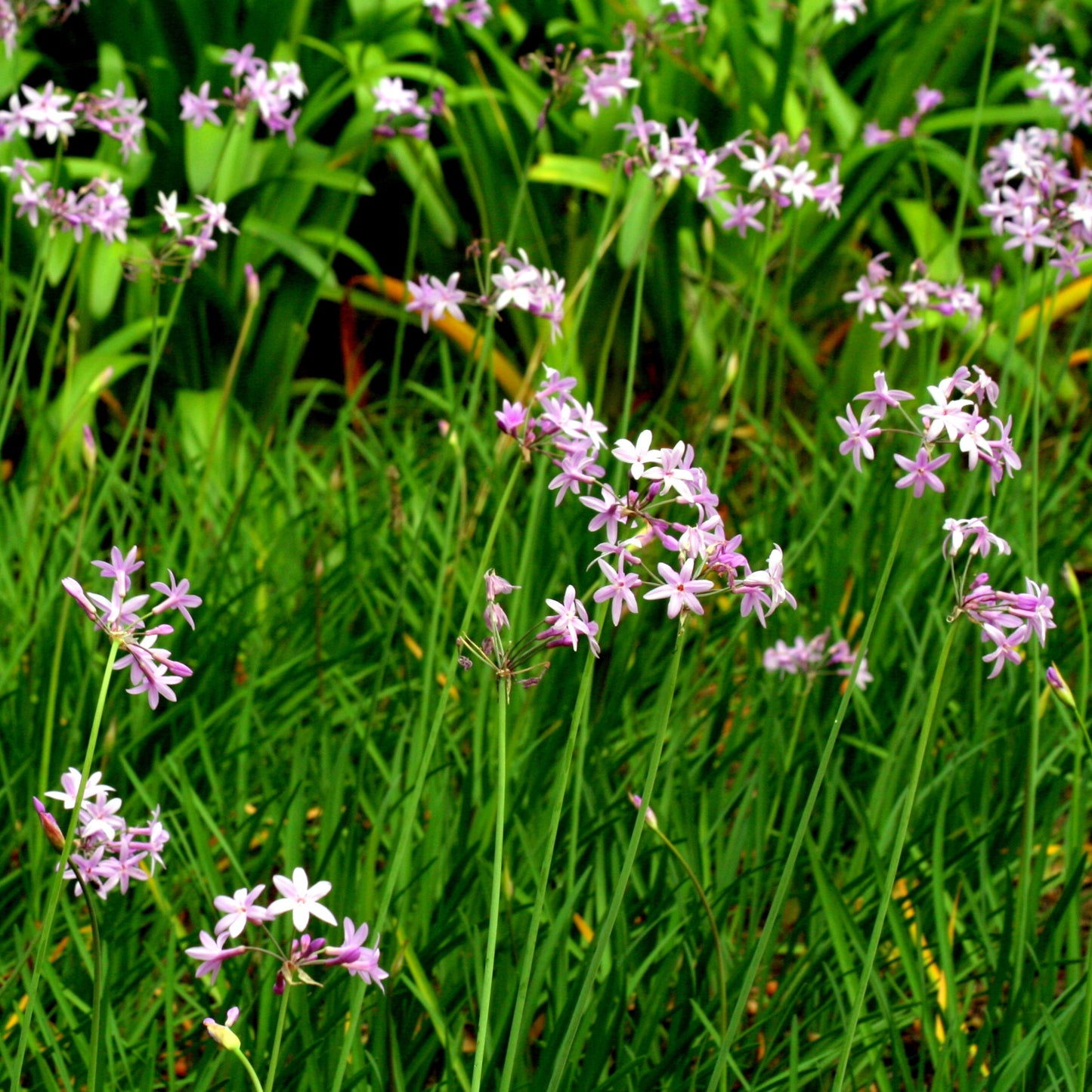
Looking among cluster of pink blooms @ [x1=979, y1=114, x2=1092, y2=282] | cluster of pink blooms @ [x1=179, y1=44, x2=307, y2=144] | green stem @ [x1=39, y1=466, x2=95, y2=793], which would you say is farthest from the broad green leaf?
green stem @ [x1=39, y1=466, x2=95, y2=793]

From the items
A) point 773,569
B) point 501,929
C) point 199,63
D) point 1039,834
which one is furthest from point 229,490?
point 773,569

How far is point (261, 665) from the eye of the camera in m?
2.46

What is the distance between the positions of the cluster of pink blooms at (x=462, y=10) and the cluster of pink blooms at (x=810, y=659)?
1225mm

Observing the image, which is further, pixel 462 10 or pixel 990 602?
pixel 462 10

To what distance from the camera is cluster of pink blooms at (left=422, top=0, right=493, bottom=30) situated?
2.16 metres

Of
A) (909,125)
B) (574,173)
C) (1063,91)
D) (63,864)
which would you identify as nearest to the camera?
(63,864)

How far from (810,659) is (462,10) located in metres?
1.46

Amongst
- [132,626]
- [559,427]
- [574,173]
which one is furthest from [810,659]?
[574,173]

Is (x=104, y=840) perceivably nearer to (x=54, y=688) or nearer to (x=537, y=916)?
(x=537, y=916)

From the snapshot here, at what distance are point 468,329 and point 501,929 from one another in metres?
2.40

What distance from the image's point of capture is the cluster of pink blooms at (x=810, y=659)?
7.20 feet

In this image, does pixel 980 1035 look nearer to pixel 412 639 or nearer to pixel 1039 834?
pixel 1039 834

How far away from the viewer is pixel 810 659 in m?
2.21

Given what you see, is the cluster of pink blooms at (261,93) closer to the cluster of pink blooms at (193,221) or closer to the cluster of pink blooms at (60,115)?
the cluster of pink blooms at (60,115)
